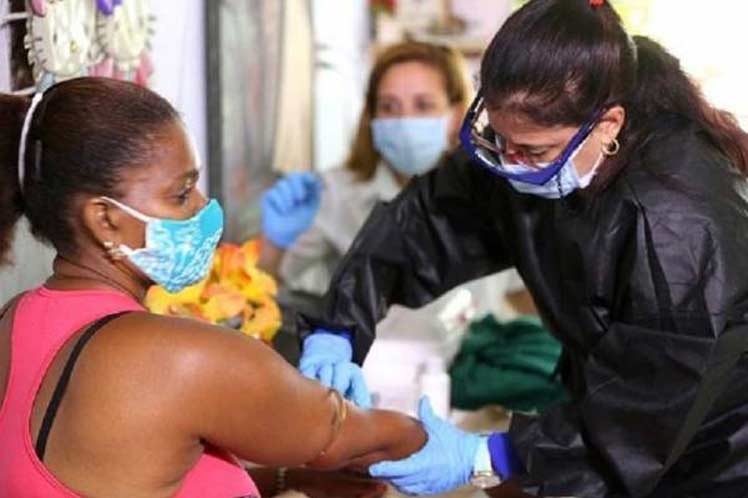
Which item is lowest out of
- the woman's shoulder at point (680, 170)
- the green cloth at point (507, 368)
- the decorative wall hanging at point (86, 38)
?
the green cloth at point (507, 368)

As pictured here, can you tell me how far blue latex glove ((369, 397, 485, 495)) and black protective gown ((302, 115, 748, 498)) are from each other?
7 centimetres

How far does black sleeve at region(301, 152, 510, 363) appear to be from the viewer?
1940 millimetres

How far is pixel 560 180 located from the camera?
5.30 ft

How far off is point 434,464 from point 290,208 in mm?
1379

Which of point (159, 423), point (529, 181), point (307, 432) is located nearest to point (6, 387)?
point (159, 423)

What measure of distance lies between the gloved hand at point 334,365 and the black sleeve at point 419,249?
0.04 meters

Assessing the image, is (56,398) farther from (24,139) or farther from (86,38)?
(86,38)

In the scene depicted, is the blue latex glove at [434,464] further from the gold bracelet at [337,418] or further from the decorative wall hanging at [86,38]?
the decorative wall hanging at [86,38]

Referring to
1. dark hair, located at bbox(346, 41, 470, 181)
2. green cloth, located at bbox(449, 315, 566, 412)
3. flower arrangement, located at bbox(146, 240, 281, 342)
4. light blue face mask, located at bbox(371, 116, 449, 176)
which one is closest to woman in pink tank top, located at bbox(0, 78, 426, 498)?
flower arrangement, located at bbox(146, 240, 281, 342)

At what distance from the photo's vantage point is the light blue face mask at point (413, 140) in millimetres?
2746

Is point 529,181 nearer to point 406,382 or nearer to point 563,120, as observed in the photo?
point 563,120

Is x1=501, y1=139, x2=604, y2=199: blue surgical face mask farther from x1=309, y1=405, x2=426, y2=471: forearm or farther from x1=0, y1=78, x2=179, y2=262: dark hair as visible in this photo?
x1=0, y1=78, x2=179, y2=262: dark hair

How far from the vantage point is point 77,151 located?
1.28 m

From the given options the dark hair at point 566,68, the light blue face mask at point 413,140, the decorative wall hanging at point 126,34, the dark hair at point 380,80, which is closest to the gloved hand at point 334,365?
the dark hair at point 566,68
